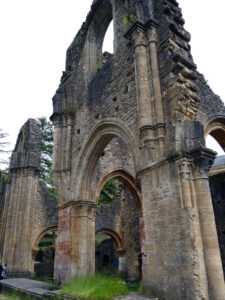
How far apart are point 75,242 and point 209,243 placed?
4.73 m

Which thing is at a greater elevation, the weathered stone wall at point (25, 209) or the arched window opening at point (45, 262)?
the weathered stone wall at point (25, 209)

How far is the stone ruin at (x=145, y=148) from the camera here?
4602mm

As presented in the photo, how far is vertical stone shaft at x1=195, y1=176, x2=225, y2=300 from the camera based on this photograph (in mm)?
4191

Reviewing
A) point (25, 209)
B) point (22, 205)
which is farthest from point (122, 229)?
point (22, 205)

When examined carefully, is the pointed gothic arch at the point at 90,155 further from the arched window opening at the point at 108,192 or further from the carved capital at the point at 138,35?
the arched window opening at the point at 108,192

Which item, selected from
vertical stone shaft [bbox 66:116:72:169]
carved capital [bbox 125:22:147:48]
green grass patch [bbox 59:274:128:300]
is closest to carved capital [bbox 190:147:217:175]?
green grass patch [bbox 59:274:128:300]

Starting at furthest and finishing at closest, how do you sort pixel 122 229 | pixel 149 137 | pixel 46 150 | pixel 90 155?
1. pixel 46 150
2. pixel 122 229
3. pixel 90 155
4. pixel 149 137

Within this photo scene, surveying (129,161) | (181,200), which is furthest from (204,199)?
(129,161)

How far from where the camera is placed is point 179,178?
15.9ft

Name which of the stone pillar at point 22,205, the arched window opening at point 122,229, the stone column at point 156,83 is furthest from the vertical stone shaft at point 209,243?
the stone pillar at point 22,205

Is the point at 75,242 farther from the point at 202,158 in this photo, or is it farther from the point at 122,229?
the point at 122,229

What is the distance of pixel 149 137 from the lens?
555 centimetres

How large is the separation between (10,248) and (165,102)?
926 centimetres

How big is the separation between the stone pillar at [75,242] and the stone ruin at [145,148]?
29 millimetres
